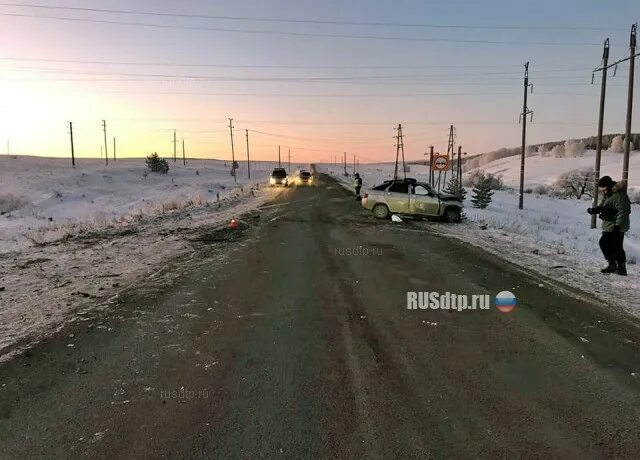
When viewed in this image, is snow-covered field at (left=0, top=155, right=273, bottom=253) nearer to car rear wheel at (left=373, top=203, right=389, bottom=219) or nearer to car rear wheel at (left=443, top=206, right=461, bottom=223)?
car rear wheel at (left=373, top=203, right=389, bottom=219)

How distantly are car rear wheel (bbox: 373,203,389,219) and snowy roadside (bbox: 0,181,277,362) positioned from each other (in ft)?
22.5

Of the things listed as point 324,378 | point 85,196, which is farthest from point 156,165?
point 324,378

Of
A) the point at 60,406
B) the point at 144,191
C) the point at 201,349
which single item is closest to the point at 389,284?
the point at 201,349

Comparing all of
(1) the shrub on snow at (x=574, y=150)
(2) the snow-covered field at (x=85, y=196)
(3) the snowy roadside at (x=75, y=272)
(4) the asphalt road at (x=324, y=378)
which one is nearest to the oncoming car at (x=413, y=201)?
(3) the snowy roadside at (x=75, y=272)

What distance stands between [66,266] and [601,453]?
9.29 metres

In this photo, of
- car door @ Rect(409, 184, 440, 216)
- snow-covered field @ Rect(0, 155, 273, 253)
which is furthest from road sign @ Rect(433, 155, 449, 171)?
snow-covered field @ Rect(0, 155, 273, 253)

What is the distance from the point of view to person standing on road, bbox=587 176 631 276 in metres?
8.42

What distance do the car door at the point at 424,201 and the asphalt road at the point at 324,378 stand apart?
33.8 ft

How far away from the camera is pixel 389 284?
303 inches

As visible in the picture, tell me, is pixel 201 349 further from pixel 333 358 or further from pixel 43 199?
pixel 43 199

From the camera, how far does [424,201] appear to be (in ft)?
58.4

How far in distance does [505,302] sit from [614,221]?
3638mm

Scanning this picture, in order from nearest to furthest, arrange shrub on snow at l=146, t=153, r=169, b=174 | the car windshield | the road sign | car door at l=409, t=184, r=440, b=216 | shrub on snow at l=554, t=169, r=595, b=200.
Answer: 1. car door at l=409, t=184, r=440, b=216
2. the car windshield
3. the road sign
4. shrub on snow at l=554, t=169, r=595, b=200
5. shrub on snow at l=146, t=153, r=169, b=174

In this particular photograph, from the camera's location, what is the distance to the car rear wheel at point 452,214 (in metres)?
17.6
